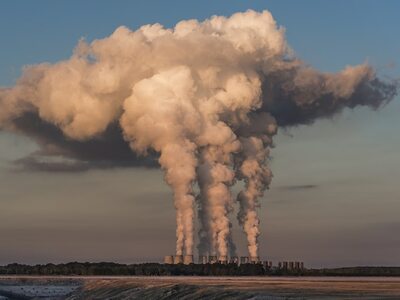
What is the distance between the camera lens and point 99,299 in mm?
107312

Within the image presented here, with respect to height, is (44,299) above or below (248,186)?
below

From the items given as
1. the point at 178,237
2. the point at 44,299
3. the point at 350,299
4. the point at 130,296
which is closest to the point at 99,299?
the point at 130,296

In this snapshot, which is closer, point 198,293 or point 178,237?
point 198,293

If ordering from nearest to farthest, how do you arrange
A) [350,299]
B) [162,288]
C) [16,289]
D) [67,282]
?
1. [350,299]
2. [162,288]
3. [16,289]
4. [67,282]

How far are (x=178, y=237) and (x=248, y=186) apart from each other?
18630mm

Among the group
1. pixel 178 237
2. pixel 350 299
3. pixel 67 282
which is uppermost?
pixel 178 237

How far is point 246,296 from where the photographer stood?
73.8m

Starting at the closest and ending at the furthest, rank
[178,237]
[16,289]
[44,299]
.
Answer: [44,299], [16,289], [178,237]

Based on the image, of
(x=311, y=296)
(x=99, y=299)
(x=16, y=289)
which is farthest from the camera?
(x=16, y=289)

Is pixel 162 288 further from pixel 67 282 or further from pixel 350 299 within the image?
pixel 67 282

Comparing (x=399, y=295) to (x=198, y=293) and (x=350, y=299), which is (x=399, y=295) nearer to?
(x=350, y=299)

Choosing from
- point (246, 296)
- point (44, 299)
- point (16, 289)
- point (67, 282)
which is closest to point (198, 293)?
point (246, 296)

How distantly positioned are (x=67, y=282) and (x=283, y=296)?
10829 centimetres

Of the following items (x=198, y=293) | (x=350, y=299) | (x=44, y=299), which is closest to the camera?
(x=350, y=299)
